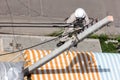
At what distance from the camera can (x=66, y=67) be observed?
558 inches

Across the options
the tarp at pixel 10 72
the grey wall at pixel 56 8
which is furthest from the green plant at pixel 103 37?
the tarp at pixel 10 72

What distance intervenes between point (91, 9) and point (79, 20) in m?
7.09

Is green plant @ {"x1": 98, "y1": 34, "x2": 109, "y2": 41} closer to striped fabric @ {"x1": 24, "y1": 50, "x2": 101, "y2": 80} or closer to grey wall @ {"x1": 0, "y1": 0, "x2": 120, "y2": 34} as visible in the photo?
grey wall @ {"x1": 0, "y1": 0, "x2": 120, "y2": 34}

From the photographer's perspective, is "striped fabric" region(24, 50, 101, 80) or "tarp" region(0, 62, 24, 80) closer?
"tarp" region(0, 62, 24, 80)

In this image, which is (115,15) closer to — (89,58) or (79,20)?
(89,58)

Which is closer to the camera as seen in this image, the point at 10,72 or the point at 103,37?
the point at 10,72

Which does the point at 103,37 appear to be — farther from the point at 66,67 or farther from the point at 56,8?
the point at 66,67

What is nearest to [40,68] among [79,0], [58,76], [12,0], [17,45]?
[58,76]

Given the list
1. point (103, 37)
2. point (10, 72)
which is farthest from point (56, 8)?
point (10, 72)

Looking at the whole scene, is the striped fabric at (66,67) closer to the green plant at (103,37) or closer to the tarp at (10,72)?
the tarp at (10,72)

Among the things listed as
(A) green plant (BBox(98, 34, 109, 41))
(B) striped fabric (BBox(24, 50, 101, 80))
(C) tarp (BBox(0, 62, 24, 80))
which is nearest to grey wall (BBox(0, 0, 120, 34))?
(A) green plant (BBox(98, 34, 109, 41))

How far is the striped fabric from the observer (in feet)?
45.2

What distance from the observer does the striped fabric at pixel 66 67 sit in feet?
45.2

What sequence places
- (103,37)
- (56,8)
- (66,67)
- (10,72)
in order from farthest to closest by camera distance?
(56,8)
(103,37)
(66,67)
(10,72)
